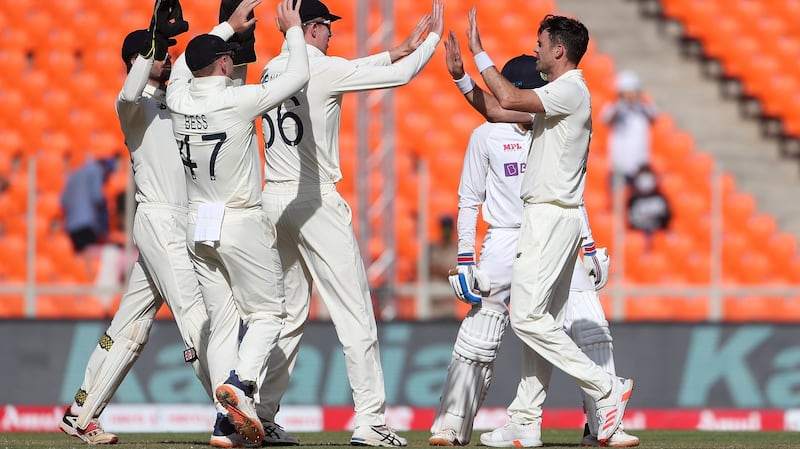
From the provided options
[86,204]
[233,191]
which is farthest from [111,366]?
[86,204]

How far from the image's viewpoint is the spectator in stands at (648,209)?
14.2 meters

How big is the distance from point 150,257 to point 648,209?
292 inches

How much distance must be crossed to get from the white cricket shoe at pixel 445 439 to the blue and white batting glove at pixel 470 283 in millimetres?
757

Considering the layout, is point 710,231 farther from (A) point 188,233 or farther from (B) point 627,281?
(A) point 188,233

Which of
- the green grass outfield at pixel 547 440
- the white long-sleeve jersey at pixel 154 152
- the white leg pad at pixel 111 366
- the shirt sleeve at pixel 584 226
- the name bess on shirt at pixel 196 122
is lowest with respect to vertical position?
the green grass outfield at pixel 547 440

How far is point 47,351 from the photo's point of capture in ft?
40.2

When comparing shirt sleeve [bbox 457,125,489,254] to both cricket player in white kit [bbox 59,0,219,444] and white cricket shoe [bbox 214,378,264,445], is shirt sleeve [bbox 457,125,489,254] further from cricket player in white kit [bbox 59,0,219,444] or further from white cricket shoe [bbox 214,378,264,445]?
white cricket shoe [bbox 214,378,264,445]

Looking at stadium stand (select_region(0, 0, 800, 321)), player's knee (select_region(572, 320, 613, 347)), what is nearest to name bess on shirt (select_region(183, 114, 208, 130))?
player's knee (select_region(572, 320, 613, 347))

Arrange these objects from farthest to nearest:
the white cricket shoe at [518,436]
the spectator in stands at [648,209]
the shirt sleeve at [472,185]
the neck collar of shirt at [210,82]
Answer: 1. the spectator in stands at [648,209]
2. the shirt sleeve at [472,185]
3. the white cricket shoe at [518,436]
4. the neck collar of shirt at [210,82]

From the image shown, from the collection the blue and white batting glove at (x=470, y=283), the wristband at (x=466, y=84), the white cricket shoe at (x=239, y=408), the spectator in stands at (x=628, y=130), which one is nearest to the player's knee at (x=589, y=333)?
the blue and white batting glove at (x=470, y=283)

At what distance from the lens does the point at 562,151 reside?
25.0 feet

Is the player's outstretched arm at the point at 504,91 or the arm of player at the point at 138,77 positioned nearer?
the player's outstretched arm at the point at 504,91

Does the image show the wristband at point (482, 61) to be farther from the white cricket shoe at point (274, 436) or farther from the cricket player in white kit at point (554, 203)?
the white cricket shoe at point (274, 436)

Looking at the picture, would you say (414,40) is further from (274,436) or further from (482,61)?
(274,436)
